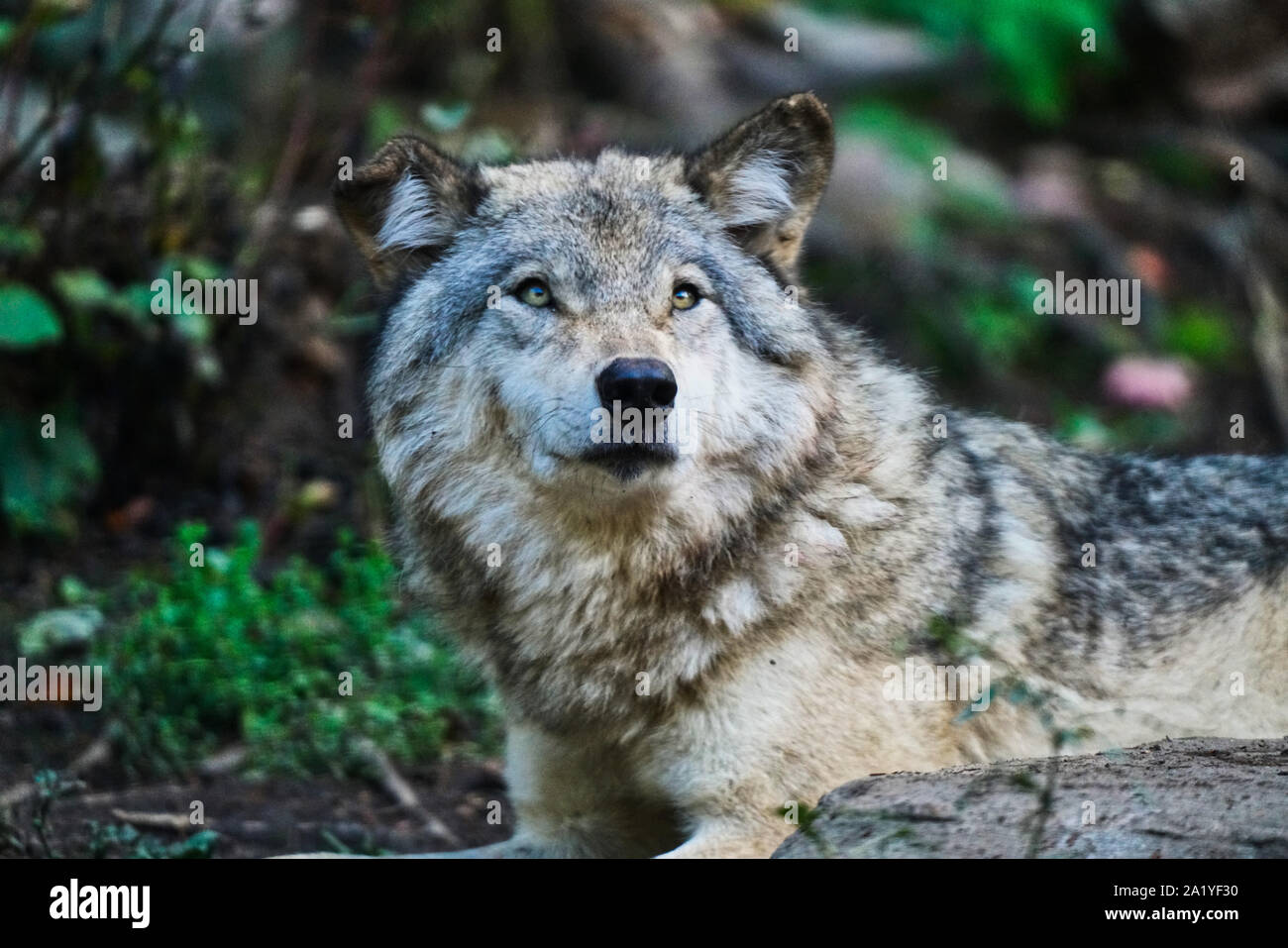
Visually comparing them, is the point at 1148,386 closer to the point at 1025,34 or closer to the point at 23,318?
the point at 1025,34

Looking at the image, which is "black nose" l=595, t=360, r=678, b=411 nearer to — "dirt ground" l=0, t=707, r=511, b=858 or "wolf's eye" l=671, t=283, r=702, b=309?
"wolf's eye" l=671, t=283, r=702, b=309

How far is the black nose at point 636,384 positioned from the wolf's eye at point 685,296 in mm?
548

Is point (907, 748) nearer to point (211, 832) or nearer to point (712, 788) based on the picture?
point (712, 788)

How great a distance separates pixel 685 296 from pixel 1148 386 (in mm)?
8511

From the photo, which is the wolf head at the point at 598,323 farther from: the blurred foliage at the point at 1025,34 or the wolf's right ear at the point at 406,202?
the blurred foliage at the point at 1025,34

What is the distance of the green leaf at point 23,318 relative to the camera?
7.25m

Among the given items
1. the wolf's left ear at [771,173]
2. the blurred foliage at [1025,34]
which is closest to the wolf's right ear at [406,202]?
the wolf's left ear at [771,173]

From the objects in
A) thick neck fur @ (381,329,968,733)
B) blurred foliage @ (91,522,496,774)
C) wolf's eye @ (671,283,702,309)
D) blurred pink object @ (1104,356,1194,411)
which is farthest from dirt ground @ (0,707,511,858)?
blurred pink object @ (1104,356,1194,411)

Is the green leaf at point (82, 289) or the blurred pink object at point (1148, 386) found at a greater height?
the blurred pink object at point (1148, 386)

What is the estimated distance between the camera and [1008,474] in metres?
5.84

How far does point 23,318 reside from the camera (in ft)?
24.0

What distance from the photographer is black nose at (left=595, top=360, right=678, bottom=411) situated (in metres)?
4.55

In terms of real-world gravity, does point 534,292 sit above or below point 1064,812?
above

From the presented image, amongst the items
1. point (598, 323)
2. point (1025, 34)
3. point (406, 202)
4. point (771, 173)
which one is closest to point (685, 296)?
point (598, 323)
